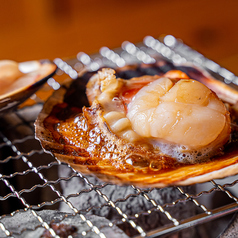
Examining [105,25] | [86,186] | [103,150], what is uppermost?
[105,25]

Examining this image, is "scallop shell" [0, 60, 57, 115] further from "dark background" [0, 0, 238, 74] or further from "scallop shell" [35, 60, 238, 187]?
"dark background" [0, 0, 238, 74]

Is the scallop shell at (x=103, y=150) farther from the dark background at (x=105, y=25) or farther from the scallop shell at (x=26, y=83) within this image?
the dark background at (x=105, y=25)

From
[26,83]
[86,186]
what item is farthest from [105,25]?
[86,186]

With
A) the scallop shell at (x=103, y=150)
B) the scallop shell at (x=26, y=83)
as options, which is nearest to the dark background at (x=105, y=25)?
the scallop shell at (x=26, y=83)

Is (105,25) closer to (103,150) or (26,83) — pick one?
(26,83)

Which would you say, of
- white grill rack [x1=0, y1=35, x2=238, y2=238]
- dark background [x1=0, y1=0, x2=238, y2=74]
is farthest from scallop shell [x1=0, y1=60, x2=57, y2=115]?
dark background [x1=0, y1=0, x2=238, y2=74]
